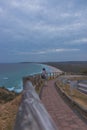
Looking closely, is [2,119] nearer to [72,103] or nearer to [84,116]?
[84,116]

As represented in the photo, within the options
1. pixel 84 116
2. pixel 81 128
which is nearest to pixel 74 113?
pixel 84 116

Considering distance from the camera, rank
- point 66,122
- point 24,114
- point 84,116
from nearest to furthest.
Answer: point 24,114, point 66,122, point 84,116

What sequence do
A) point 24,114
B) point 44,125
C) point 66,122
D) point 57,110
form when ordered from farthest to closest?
point 57,110, point 66,122, point 24,114, point 44,125

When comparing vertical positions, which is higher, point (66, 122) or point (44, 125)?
point (44, 125)

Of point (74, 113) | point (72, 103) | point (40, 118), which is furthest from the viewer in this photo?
point (72, 103)

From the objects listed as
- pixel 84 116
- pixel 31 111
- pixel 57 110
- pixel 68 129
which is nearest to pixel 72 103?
pixel 57 110

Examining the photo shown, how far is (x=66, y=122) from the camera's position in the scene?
784cm

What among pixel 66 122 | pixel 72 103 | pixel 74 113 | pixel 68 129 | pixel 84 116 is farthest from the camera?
pixel 72 103

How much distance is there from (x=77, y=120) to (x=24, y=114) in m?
5.67

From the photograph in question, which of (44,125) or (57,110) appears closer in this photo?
(44,125)

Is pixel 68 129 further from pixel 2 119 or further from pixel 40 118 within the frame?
pixel 40 118

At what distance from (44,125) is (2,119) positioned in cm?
672

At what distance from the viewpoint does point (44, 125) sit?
7.70 ft

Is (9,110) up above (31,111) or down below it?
below
